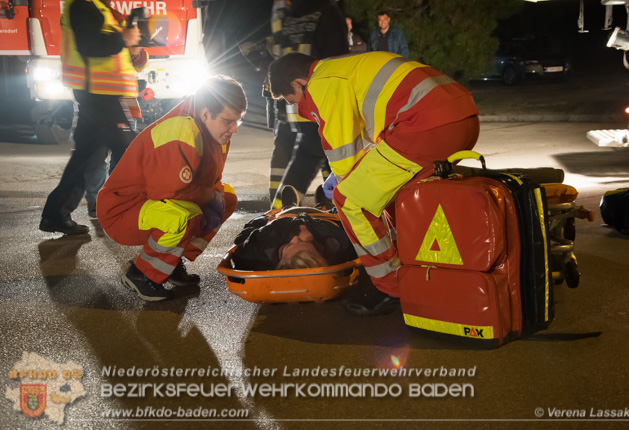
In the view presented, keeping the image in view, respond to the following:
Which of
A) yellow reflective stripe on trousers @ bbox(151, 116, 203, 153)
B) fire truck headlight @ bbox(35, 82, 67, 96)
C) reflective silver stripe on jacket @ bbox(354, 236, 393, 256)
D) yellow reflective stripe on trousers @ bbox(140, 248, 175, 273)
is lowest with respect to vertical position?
yellow reflective stripe on trousers @ bbox(140, 248, 175, 273)

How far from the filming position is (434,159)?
407cm

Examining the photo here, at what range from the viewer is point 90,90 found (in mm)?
6371

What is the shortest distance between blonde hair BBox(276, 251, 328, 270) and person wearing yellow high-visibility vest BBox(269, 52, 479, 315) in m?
0.26

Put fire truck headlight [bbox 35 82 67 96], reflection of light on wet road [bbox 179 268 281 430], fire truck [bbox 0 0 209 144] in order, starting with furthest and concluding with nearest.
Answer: fire truck headlight [bbox 35 82 67 96]
fire truck [bbox 0 0 209 144]
reflection of light on wet road [bbox 179 268 281 430]

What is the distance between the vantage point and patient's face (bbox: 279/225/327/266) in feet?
14.2

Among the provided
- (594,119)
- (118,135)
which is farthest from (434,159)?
(594,119)

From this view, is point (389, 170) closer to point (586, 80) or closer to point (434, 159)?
point (434, 159)

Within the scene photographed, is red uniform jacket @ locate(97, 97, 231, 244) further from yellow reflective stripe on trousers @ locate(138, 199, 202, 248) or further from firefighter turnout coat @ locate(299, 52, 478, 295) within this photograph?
firefighter turnout coat @ locate(299, 52, 478, 295)

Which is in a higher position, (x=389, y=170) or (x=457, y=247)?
(x=389, y=170)

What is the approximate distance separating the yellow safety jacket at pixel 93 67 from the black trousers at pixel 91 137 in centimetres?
7

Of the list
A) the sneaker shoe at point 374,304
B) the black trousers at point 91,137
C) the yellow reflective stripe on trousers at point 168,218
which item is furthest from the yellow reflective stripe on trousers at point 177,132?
the black trousers at point 91,137

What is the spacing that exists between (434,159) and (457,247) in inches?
23.3

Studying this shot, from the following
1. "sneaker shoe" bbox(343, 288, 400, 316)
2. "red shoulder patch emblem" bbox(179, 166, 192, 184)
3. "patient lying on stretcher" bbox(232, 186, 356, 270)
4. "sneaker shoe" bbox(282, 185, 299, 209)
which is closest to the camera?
"sneaker shoe" bbox(343, 288, 400, 316)

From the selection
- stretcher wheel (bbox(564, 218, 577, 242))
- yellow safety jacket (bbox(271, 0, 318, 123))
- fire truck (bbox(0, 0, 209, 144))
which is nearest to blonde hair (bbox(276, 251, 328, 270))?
stretcher wheel (bbox(564, 218, 577, 242))
